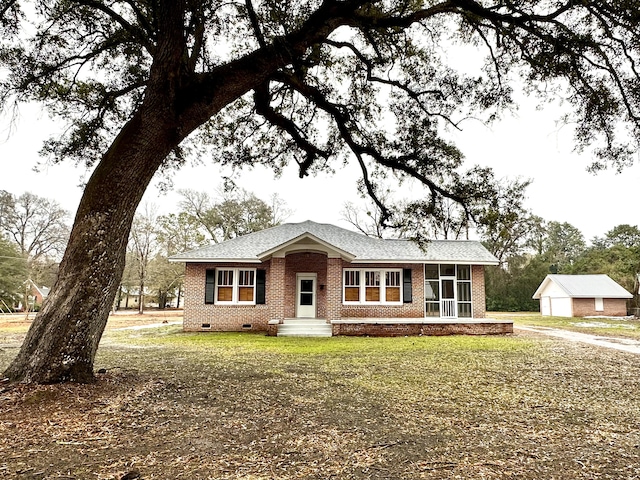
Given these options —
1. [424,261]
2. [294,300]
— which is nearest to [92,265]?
[294,300]

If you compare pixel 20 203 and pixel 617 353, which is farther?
pixel 20 203

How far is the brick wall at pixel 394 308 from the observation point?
1608cm

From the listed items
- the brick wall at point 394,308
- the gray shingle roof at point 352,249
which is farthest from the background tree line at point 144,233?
the brick wall at point 394,308

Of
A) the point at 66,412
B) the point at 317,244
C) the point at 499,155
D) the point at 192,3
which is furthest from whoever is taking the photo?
Answer: the point at 317,244

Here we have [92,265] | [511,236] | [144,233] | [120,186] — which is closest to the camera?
[92,265]

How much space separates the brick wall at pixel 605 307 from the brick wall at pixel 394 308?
1759 cm

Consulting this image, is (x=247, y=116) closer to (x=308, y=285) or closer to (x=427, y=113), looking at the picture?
(x=427, y=113)

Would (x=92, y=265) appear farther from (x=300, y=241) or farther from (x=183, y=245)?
(x=183, y=245)

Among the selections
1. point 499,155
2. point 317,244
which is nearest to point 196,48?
point 317,244

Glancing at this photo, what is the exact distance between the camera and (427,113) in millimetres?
8812

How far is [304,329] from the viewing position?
14219mm

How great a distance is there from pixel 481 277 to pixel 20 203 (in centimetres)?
3806

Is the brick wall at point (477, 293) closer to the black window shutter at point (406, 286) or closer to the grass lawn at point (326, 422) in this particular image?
Answer: the black window shutter at point (406, 286)

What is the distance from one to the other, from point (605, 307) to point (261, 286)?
2508 cm
